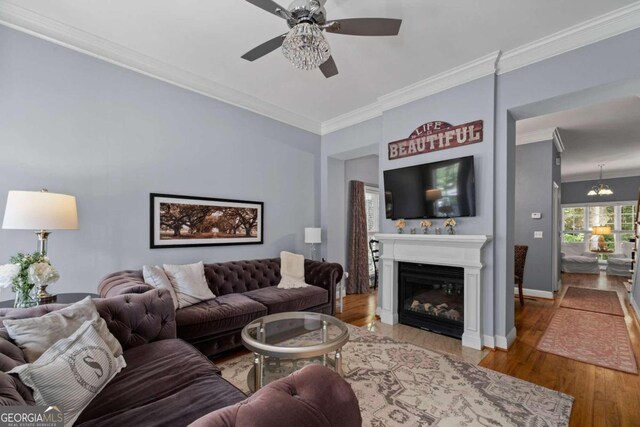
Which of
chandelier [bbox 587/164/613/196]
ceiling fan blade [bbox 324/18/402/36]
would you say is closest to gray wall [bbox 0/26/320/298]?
ceiling fan blade [bbox 324/18/402/36]

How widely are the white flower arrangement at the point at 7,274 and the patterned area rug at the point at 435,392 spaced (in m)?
1.66

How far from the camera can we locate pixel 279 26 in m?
2.60

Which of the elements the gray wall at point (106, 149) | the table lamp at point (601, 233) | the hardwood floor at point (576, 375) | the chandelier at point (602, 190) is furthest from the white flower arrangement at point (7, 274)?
the table lamp at point (601, 233)

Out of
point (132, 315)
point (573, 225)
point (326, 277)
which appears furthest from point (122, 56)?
point (573, 225)

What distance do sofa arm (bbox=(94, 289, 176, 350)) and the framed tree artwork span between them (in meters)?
1.28

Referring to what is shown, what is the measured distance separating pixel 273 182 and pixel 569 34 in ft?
12.1

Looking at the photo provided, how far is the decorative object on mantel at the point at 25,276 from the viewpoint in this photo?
187cm

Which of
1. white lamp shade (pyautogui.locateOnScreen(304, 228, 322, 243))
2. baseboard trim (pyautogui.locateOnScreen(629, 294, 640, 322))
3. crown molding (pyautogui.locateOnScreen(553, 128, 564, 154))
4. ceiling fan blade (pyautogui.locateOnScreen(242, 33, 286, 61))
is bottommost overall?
baseboard trim (pyautogui.locateOnScreen(629, 294, 640, 322))

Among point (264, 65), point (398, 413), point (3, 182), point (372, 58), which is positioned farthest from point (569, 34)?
point (3, 182)

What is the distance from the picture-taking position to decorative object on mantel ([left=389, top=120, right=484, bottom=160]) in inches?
128

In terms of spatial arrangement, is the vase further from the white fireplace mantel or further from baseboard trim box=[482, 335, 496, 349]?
baseboard trim box=[482, 335, 496, 349]

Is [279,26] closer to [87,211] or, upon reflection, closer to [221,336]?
[87,211]

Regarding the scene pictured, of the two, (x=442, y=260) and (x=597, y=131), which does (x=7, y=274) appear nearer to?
(x=442, y=260)

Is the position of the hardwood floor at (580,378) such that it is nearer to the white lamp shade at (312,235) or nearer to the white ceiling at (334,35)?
the white lamp shade at (312,235)
